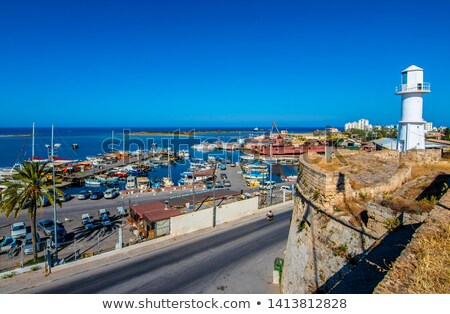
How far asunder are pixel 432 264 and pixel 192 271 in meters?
10.9

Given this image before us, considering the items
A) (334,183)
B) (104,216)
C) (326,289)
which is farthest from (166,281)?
(104,216)

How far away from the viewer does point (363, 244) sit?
723cm

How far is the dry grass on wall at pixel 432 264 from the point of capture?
3.38 m

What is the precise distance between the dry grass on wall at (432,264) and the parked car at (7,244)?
21884mm

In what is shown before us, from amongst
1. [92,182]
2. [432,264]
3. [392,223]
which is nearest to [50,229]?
[392,223]

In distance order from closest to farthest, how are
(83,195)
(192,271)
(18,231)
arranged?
1. (192,271)
2. (18,231)
3. (83,195)

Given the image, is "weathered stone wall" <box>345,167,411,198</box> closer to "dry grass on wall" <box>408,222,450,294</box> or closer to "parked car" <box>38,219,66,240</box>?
"dry grass on wall" <box>408,222,450,294</box>

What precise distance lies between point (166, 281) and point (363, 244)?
8459 mm

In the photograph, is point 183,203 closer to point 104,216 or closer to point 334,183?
point 104,216

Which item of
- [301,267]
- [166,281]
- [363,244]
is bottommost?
[166,281]

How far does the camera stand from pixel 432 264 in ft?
12.0

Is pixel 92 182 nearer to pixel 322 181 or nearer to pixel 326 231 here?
pixel 322 181

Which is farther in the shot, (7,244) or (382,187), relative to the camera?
(7,244)

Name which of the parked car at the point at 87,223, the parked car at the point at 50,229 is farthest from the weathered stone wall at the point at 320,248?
the parked car at the point at 87,223
